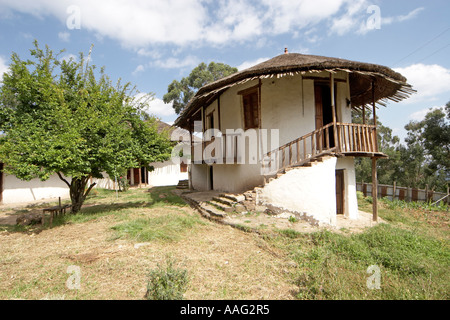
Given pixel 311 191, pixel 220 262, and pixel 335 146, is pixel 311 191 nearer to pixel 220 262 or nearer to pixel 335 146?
pixel 335 146

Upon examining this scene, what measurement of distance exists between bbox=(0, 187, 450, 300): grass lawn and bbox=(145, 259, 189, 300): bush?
170 millimetres

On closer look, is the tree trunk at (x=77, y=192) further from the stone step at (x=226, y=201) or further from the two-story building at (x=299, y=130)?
the two-story building at (x=299, y=130)

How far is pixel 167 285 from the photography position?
3535mm

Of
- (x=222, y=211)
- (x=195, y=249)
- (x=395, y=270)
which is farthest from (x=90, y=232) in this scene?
(x=395, y=270)

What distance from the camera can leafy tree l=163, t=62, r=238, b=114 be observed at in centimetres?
3219

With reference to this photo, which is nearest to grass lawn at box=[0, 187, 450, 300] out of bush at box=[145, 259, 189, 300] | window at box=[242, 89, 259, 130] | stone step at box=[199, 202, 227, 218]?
bush at box=[145, 259, 189, 300]

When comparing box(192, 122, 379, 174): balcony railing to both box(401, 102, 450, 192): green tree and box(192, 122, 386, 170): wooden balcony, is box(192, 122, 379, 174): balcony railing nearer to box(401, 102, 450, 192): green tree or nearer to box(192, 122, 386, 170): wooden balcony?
box(192, 122, 386, 170): wooden balcony

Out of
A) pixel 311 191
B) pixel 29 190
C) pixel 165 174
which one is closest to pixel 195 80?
pixel 165 174

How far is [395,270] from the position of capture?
14.6 ft

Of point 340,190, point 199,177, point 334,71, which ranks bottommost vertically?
point 340,190

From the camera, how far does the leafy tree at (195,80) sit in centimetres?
3219

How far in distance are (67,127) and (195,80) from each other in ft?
89.6
